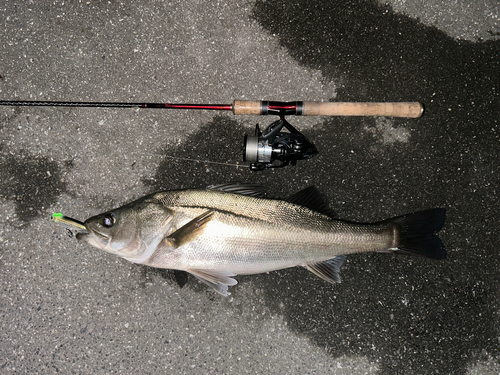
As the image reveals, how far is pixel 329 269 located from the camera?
2979 mm

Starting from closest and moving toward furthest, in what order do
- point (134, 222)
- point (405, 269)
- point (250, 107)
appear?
point (134, 222) < point (250, 107) < point (405, 269)

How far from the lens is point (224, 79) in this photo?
11.1 feet

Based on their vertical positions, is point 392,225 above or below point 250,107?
below

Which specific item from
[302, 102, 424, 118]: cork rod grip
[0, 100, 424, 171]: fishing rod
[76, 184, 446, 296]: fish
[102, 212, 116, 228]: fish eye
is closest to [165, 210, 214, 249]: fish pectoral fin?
[76, 184, 446, 296]: fish

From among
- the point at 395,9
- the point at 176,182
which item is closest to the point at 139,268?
the point at 176,182

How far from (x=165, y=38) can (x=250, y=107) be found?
4.34 ft

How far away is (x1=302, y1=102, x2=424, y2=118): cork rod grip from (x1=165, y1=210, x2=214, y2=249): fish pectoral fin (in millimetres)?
1359

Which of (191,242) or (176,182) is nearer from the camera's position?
(191,242)

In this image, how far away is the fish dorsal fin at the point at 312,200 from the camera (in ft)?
9.73

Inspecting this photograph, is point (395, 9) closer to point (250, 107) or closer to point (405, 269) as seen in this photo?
point (250, 107)

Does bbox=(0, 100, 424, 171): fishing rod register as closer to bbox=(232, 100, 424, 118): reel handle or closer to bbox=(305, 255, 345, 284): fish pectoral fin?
bbox=(232, 100, 424, 118): reel handle

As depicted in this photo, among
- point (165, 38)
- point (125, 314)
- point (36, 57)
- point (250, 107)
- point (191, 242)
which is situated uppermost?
point (165, 38)

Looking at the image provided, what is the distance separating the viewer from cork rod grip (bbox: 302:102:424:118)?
9.94 ft

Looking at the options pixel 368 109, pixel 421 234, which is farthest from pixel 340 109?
pixel 421 234
